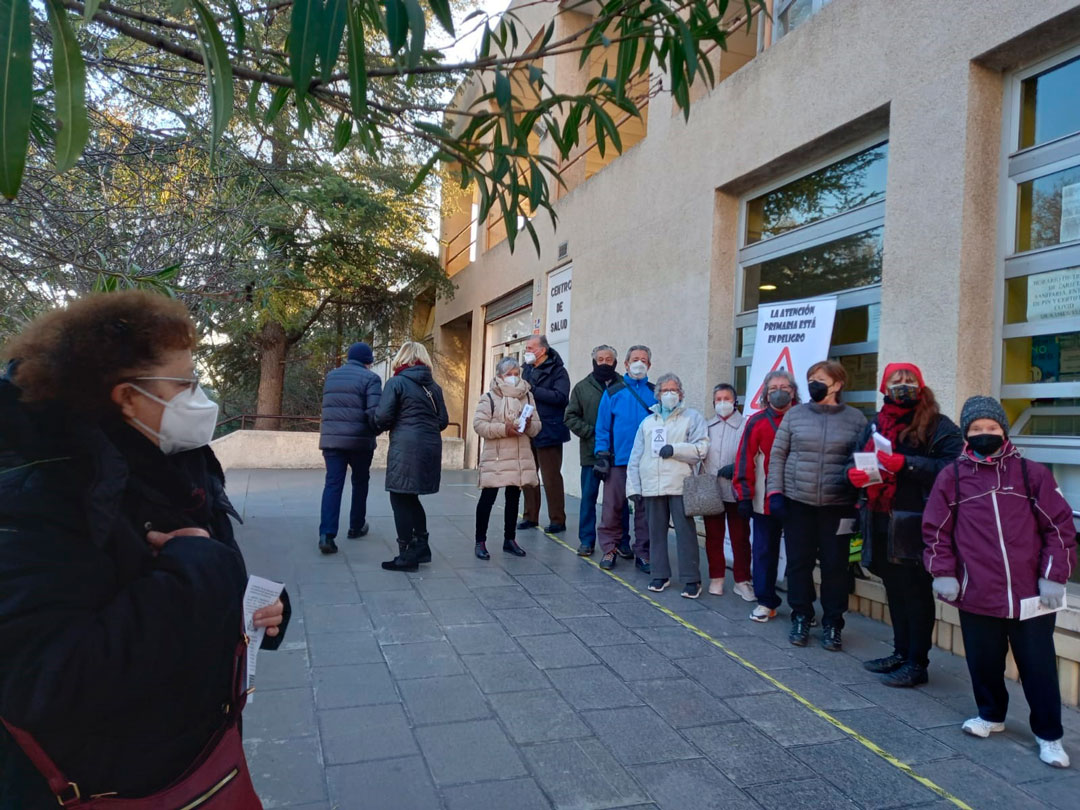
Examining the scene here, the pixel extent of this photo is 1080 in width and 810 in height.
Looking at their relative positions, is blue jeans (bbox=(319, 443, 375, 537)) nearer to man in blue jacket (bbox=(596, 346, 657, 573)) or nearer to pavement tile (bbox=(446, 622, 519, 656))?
man in blue jacket (bbox=(596, 346, 657, 573))

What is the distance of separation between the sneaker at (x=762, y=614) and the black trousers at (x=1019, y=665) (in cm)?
164

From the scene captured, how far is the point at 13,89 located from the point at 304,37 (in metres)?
0.56

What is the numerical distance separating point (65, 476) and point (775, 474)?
4.21 m

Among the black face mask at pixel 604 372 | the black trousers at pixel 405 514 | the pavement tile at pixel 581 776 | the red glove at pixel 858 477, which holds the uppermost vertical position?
the black face mask at pixel 604 372

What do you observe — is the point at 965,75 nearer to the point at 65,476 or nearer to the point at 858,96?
Answer: the point at 858,96

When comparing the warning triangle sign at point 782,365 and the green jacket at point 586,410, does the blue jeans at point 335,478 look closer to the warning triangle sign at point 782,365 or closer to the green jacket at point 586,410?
the green jacket at point 586,410

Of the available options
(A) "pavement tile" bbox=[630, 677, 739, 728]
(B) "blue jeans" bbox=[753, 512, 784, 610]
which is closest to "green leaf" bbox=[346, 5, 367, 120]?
(A) "pavement tile" bbox=[630, 677, 739, 728]

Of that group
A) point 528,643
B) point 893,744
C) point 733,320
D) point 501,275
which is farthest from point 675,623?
point 501,275

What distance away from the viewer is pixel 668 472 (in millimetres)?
5773

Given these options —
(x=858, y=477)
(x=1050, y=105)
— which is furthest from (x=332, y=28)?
(x=1050, y=105)

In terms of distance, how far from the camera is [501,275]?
13992mm

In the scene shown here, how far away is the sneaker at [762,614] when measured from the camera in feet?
17.0

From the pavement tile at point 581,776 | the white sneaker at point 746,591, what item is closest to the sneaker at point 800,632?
the white sneaker at point 746,591

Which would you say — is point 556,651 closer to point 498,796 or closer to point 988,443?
point 498,796
